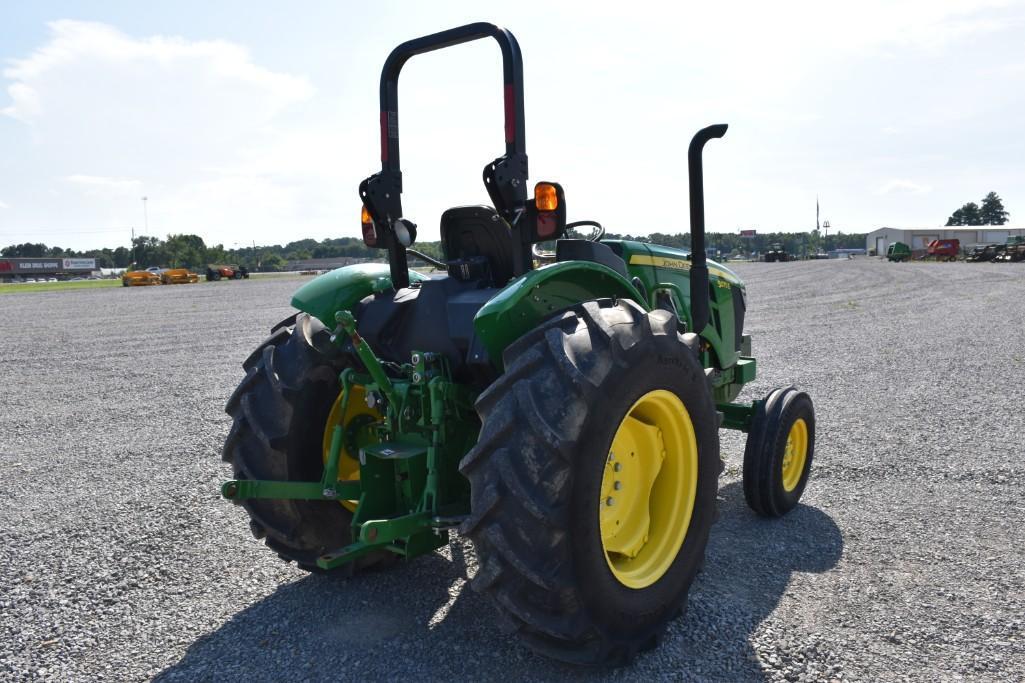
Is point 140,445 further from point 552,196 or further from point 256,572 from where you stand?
point 552,196

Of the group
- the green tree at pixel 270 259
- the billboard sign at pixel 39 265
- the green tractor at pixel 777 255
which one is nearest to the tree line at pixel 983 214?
the green tractor at pixel 777 255

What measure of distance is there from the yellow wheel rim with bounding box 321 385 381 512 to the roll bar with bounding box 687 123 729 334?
185 centimetres

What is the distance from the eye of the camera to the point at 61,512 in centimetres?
486

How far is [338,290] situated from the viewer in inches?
153

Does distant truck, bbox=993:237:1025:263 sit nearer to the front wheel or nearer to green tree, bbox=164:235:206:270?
the front wheel

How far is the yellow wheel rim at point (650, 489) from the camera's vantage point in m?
3.12

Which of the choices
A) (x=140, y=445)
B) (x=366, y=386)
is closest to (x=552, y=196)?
(x=366, y=386)

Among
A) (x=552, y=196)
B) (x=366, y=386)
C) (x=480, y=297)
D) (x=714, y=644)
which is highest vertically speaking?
(x=552, y=196)

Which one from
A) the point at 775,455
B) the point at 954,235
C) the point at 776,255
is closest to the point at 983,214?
the point at 954,235

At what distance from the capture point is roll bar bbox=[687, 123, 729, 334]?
13.5 ft

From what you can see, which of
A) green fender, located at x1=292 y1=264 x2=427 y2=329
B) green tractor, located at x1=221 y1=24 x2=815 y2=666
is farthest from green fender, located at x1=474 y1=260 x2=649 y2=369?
green fender, located at x1=292 y1=264 x2=427 y2=329

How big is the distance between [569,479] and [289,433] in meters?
1.51

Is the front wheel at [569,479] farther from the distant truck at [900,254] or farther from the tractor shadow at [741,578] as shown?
the distant truck at [900,254]

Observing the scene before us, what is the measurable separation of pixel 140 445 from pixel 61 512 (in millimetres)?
1743
